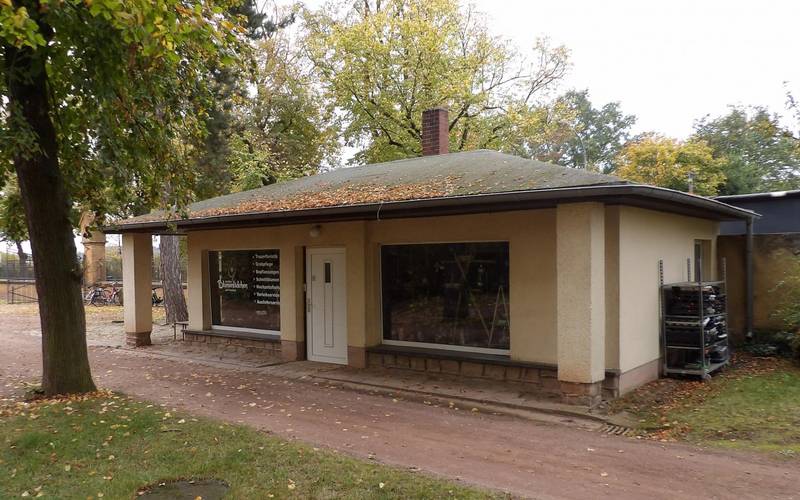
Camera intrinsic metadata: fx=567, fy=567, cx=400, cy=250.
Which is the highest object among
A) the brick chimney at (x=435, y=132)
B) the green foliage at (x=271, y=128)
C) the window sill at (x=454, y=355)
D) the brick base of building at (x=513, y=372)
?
the green foliage at (x=271, y=128)

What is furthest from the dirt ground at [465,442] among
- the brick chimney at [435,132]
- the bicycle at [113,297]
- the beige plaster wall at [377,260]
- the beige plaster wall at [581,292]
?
the bicycle at [113,297]

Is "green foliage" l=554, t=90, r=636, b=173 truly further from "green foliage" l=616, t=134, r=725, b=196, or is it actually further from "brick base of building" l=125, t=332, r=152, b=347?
"brick base of building" l=125, t=332, r=152, b=347

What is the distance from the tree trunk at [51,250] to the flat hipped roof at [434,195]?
1909mm

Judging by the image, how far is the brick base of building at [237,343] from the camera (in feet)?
37.4

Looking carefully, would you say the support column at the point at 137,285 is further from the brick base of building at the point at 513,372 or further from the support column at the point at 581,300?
the support column at the point at 581,300

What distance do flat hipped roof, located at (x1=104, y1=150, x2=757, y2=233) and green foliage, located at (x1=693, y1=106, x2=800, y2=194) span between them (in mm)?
22048

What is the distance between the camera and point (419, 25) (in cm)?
2286

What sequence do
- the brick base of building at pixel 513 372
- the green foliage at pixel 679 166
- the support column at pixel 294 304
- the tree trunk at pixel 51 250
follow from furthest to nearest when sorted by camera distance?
the green foliage at pixel 679 166 → the support column at pixel 294 304 → the brick base of building at pixel 513 372 → the tree trunk at pixel 51 250

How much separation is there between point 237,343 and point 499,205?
7.01 m

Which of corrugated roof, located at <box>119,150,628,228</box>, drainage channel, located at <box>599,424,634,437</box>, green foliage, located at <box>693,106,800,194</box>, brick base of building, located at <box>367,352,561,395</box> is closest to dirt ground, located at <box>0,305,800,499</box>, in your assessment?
drainage channel, located at <box>599,424,634,437</box>

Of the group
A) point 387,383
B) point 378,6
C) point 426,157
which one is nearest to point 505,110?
point 378,6

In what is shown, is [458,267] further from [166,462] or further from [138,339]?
[138,339]

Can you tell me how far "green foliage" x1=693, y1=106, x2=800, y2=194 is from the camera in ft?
97.9

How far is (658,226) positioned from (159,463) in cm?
761
